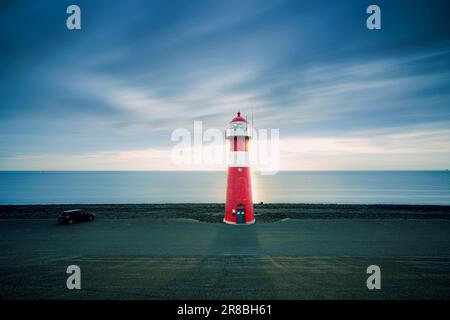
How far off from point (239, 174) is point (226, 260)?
7.42 metres

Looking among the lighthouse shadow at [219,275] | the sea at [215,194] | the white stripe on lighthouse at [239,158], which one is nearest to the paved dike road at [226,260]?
the lighthouse shadow at [219,275]

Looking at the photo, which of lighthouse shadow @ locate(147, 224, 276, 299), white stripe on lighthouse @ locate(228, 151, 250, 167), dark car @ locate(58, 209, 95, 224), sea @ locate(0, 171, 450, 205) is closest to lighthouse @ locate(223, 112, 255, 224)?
white stripe on lighthouse @ locate(228, 151, 250, 167)

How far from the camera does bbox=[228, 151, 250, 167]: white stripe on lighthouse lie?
1644 centimetres

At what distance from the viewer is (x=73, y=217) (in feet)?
57.1

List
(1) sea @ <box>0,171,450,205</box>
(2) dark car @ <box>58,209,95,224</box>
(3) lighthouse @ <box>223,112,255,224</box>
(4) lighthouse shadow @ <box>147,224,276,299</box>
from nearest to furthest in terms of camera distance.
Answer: (4) lighthouse shadow @ <box>147,224,276,299</box> → (3) lighthouse @ <box>223,112,255,224</box> → (2) dark car @ <box>58,209,95,224</box> → (1) sea @ <box>0,171,450,205</box>

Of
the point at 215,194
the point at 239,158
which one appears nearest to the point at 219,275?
the point at 239,158

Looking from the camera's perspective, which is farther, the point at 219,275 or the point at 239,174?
the point at 239,174

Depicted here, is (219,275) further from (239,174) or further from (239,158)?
(239,158)

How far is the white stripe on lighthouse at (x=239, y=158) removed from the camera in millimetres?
16438

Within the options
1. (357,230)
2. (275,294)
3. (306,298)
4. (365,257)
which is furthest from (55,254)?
(357,230)

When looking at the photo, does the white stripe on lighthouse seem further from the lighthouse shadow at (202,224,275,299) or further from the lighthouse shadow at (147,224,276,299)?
the lighthouse shadow at (147,224,276,299)

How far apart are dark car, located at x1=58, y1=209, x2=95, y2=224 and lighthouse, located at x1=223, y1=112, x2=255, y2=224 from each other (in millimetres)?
11334
